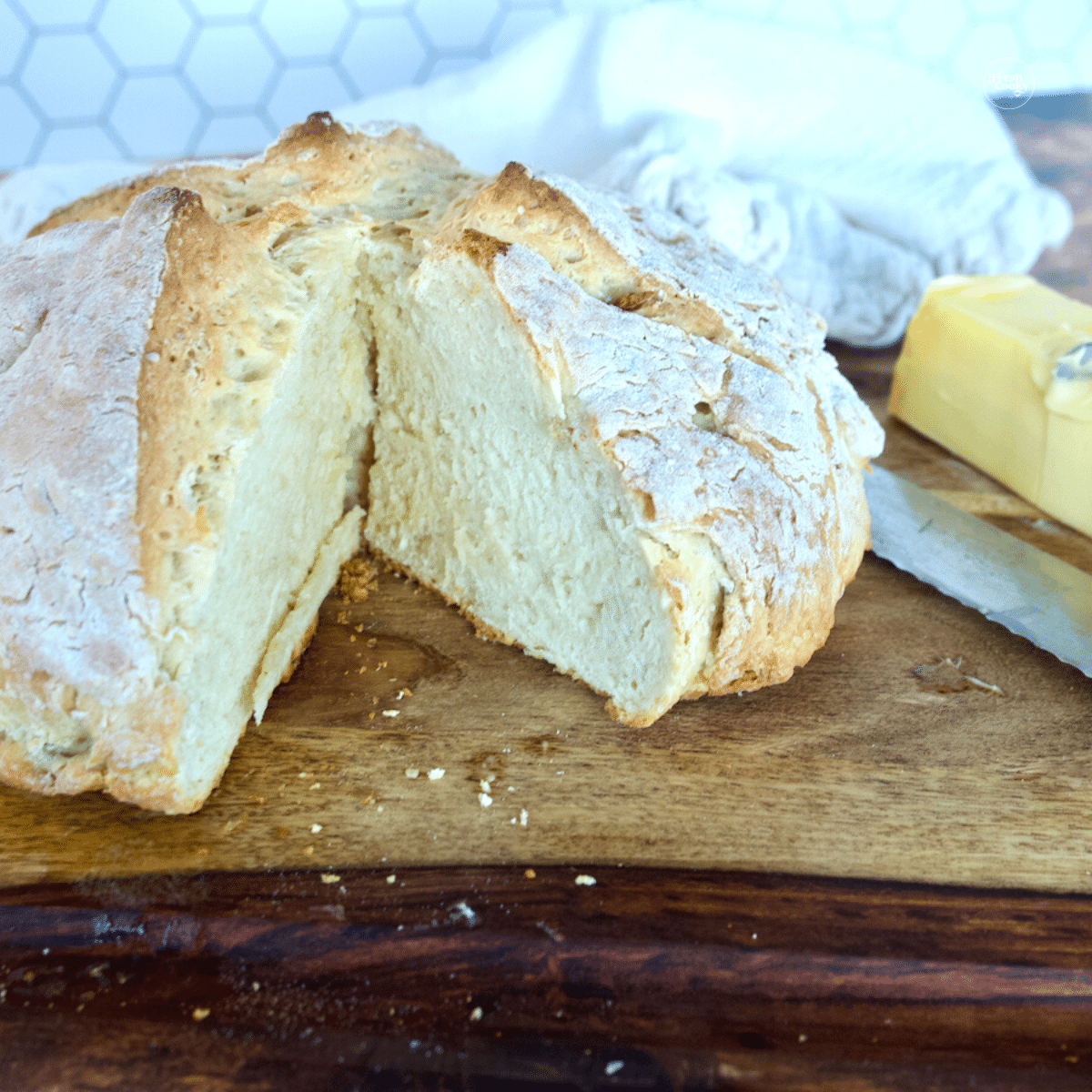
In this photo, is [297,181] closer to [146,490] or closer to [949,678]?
[146,490]

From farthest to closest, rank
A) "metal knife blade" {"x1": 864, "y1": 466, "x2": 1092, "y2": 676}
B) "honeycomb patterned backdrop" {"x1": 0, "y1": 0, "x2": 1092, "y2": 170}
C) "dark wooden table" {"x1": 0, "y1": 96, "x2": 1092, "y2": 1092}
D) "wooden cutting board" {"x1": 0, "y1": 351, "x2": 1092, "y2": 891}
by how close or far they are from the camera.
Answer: "honeycomb patterned backdrop" {"x1": 0, "y1": 0, "x2": 1092, "y2": 170}
"metal knife blade" {"x1": 864, "y1": 466, "x2": 1092, "y2": 676}
"wooden cutting board" {"x1": 0, "y1": 351, "x2": 1092, "y2": 891}
"dark wooden table" {"x1": 0, "y1": 96, "x2": 1092, "y2": 1092}

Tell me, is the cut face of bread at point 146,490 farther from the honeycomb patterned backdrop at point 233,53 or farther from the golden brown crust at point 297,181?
the honeycomb patterned backdrop at point 233,53

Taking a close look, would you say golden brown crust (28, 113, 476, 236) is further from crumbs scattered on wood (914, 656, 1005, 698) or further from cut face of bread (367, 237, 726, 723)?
crumbs scattered on wood (914, 656, 1005, 698)

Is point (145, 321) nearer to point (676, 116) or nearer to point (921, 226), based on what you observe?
point (676, 116)

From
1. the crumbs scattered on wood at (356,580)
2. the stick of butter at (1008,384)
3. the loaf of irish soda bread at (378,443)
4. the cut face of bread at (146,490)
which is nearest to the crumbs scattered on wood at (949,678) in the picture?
the loaf of irish soda bread at (378,443)

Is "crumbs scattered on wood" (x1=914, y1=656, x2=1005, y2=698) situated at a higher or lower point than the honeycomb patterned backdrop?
lower

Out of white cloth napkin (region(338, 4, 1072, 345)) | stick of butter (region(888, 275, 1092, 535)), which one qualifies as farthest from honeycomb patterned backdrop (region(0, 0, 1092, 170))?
stick of butter (region(888, 275, 1092, 535))
